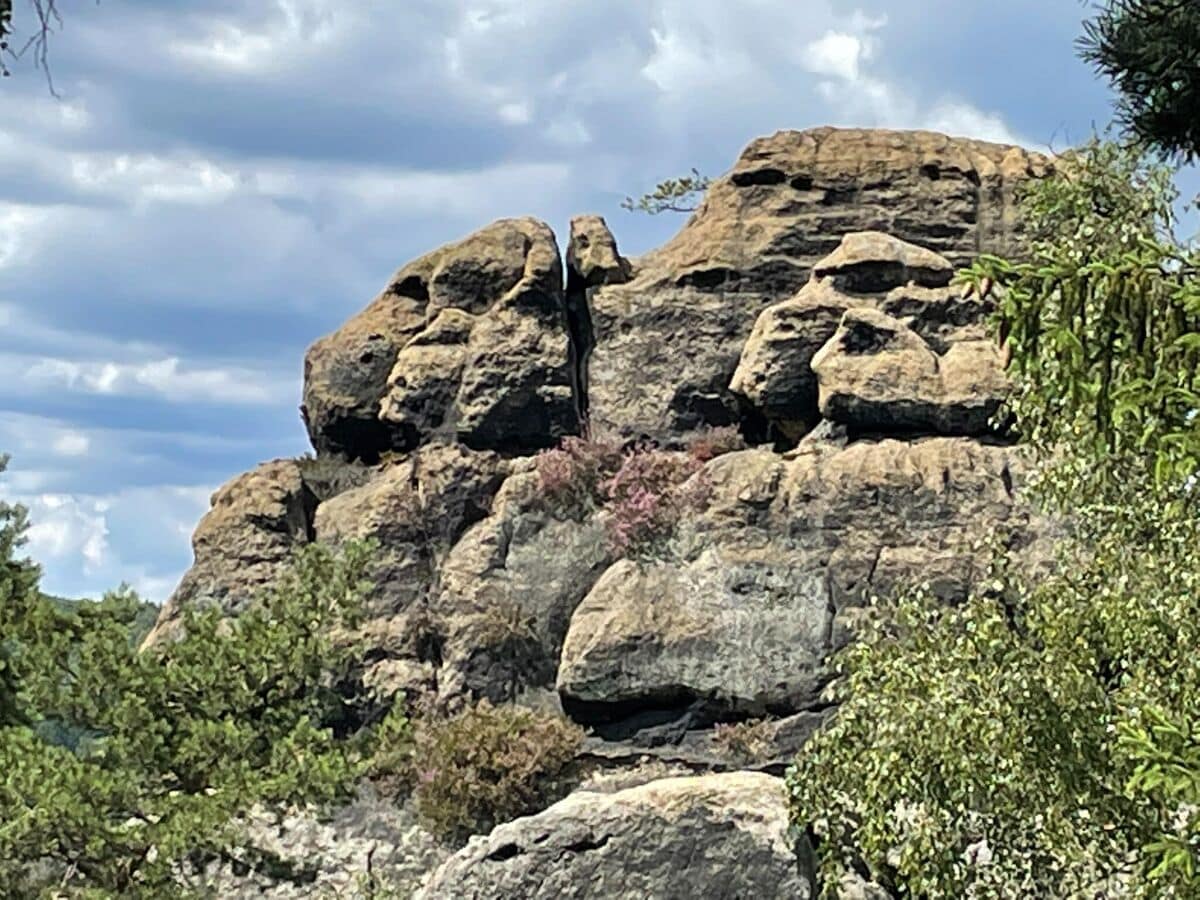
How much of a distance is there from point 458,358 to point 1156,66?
17494 millimetres

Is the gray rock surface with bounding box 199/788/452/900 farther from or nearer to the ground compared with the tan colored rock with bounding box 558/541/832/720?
nearer to the ground

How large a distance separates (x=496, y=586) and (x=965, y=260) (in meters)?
9.58

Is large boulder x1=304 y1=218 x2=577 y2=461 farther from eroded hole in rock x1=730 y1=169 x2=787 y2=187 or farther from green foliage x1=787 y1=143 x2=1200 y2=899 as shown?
green foliage x1=787 y1=143 x2=1200 y2=899

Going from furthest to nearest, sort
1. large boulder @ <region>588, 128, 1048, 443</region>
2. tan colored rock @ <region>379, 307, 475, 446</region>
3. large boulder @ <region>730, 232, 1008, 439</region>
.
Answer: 1. large boulder @ <region>588, 128, 1048, 443</region>
2. tan colored rock @ <region>379, 307, 475, 446</region>
3. large boulder @ <region>730, 232, 1008, 439</region>

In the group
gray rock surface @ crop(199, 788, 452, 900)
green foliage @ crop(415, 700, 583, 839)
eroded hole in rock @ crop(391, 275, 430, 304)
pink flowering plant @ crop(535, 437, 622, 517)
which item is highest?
eroded hole in rock @ crop(391, 275, 430, 304)

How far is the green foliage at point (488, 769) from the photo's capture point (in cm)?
1898

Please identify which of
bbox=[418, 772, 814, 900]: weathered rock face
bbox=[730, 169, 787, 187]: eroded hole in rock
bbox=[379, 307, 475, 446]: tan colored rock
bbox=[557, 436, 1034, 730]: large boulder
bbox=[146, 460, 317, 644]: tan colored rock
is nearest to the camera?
bbox=[418, 772, 814, 900]: weathered rock face

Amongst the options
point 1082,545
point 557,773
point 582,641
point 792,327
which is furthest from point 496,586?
point 1082,545

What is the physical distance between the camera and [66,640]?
1270 cm

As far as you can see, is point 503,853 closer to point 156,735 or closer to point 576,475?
point 156,735

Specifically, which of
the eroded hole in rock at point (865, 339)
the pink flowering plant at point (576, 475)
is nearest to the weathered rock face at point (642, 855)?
the pink flowering plant at point (576, 475)

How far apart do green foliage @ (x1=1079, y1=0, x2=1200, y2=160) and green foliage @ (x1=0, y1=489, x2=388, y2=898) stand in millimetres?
7565

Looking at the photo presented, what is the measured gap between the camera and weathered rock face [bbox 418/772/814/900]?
40.7 ft

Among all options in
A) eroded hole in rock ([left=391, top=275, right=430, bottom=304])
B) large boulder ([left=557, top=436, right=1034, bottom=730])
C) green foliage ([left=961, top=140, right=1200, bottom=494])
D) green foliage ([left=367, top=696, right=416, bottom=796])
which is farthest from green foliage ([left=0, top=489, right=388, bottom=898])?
eroded hole in rock ([left=391, top=275, right=430, bottom=304])
